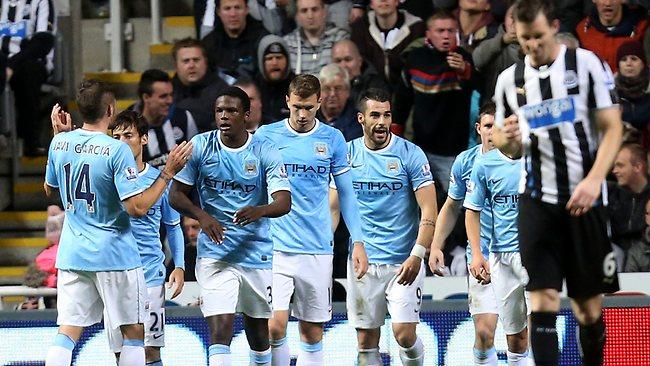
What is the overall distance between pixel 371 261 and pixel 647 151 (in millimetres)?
3226

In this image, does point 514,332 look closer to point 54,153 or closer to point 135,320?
point 135,320

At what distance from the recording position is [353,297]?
9.99 meters

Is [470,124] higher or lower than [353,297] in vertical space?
higher

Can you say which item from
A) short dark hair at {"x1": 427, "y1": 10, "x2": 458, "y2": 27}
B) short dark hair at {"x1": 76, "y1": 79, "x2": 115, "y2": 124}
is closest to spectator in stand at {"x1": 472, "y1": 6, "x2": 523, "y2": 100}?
short dark hair at {"x1": 427, "y1": 10, "x2": 458, "y2": 27}

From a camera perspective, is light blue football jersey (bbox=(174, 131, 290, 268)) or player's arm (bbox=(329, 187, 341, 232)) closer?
light blue football jersey (bbox=(174, 131, 290, 268))

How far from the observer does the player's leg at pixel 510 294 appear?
32.1ft

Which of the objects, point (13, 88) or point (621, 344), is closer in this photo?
point (621, 344)

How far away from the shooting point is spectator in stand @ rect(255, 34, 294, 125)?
12.0 m

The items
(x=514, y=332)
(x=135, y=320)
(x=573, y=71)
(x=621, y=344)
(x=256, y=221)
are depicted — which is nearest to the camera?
(x=573, y=71)

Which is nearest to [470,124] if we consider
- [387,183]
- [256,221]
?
[387,183]

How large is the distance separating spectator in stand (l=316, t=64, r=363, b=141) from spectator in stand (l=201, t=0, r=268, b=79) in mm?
975

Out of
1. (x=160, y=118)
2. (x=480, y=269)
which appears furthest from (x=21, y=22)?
(x=480, y=269)

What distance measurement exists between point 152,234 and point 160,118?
2.77 m

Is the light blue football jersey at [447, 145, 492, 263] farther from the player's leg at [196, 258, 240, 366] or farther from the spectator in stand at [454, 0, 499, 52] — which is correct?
the spectator in stand at [454, 0, 499, 52]
